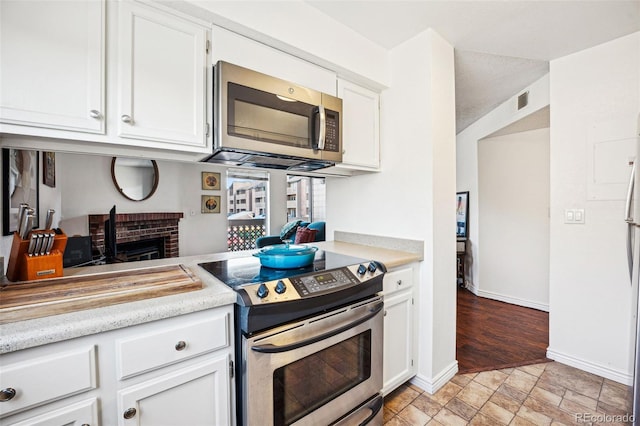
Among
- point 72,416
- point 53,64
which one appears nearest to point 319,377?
point 72,416

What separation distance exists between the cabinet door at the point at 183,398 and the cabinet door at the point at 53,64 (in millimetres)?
1011

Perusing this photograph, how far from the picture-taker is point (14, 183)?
1.29m

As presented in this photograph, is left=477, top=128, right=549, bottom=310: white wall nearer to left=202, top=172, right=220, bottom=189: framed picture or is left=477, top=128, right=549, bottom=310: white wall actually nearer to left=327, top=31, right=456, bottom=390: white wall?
left=327, top=31, right=456, bottom=390: white wall

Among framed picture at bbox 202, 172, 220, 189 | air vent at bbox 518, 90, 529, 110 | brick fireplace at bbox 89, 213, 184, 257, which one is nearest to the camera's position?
air vent at bbox 518, 90, 529, 110

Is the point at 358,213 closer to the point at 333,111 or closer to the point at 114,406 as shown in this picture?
the point at 333,111

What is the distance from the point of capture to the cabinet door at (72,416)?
2.49ft

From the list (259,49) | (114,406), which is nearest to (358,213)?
(259,49)

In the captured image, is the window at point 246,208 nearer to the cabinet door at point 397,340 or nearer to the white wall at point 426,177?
the white wall at point 426,177

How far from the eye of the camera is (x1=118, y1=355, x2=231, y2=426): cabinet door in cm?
90

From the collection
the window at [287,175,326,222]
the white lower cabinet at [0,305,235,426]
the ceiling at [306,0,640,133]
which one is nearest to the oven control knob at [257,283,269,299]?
the white lower cabinet at [0,305,235,426]

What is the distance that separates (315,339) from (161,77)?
1.37 metres

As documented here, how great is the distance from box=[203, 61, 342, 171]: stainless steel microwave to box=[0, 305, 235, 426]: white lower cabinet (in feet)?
2.75

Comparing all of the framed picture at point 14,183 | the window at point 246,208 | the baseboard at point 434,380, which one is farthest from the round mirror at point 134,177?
the baseboard at point 434,380

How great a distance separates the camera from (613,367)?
192cm
